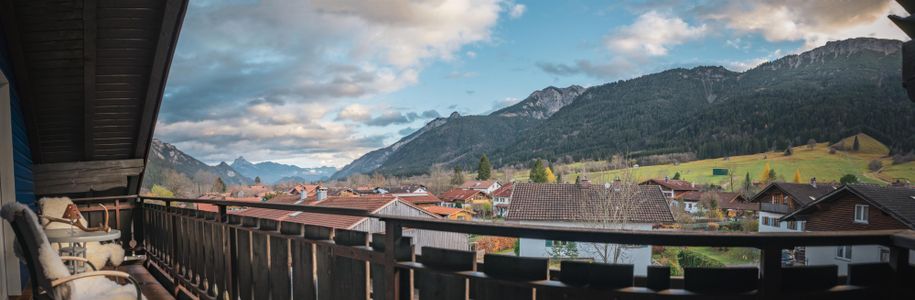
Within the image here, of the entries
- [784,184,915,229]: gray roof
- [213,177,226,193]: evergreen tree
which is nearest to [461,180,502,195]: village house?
[213,177,226,193]: evergreen tree

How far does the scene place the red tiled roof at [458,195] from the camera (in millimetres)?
39375

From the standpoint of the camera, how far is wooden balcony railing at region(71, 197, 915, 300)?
122cm

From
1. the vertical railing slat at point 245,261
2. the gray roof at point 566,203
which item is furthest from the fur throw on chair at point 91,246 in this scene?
the gray roof at point 566,203

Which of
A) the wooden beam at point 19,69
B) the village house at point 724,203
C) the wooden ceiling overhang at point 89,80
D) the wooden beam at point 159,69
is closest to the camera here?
the wooden beam at point 19,69

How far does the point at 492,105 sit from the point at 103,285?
11871 cm

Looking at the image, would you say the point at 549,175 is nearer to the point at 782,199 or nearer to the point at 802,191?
the point at 782,199

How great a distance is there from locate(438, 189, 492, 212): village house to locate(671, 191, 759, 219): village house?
14.4 meters

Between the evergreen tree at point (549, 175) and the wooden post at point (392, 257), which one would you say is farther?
the evergreen tree at point (549, 175)

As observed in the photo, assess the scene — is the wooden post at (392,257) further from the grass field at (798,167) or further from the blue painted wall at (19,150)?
the grass field at (798,167)

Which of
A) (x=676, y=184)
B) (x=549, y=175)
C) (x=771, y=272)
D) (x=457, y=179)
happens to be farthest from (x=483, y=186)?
(x=771, y=272)

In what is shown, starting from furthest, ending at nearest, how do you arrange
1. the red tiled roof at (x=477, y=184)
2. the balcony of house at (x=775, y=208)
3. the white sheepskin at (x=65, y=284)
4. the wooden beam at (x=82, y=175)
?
the red tiled roof at (x=477, y=184)
the balcony of house at (x=775, y=208)
the wooden beam at (x=82, y=175)
the white sheepskin at (x=65, y=284)

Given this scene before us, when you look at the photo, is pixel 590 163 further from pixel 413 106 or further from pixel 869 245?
pixel 413 106

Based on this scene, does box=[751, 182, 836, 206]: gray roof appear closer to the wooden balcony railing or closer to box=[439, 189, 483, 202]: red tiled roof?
box=[439, 189, 483, 202]: red tiled roof

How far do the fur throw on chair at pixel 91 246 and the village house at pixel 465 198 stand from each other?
3331 cm
